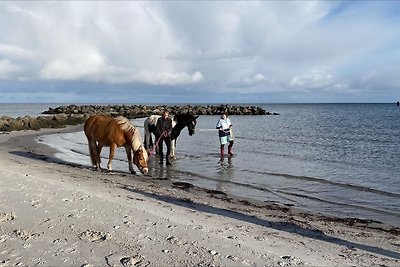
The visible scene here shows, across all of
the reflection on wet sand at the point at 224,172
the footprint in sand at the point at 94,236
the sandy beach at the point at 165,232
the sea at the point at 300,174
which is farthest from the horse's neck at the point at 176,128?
the footprint in sand at the point at 94,236

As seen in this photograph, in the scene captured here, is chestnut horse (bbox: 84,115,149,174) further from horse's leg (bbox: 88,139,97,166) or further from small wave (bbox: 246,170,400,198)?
small wave (bbox: 246,170,400,198)

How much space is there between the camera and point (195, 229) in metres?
5.73

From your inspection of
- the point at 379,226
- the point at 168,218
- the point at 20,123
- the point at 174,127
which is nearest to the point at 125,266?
the point at 168,218

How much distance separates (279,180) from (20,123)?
2583cm

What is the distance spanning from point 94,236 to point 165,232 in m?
0.99

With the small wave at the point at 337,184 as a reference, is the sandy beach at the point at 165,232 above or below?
above

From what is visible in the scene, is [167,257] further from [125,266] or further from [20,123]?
[20,123]

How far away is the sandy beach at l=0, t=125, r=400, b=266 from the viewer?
4621mm

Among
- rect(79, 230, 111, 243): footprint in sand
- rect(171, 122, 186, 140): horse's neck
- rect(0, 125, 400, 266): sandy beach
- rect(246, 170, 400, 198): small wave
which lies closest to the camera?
rect(0, 125, 400, 266): sandy beach

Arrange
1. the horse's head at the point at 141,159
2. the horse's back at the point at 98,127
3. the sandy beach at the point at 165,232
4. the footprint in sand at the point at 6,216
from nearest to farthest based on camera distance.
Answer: the sandy beach at the point at 165,232 < the footprint in sand at the point at 6,216 < the horse's head at the point at 141,159 < the horse's back at the point at 98,127

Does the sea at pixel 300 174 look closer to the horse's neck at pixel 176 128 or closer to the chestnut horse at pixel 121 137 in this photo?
the chestnut horse at pixel 121 137

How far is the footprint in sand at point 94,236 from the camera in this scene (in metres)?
5.09

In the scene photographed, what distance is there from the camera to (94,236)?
5.20 m

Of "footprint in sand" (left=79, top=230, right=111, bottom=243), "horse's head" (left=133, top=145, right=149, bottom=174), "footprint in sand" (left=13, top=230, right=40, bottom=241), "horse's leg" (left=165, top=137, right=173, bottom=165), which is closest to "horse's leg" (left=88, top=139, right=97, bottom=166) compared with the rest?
"horse's head" (left=133, top=145, right=149, bottom=174)
